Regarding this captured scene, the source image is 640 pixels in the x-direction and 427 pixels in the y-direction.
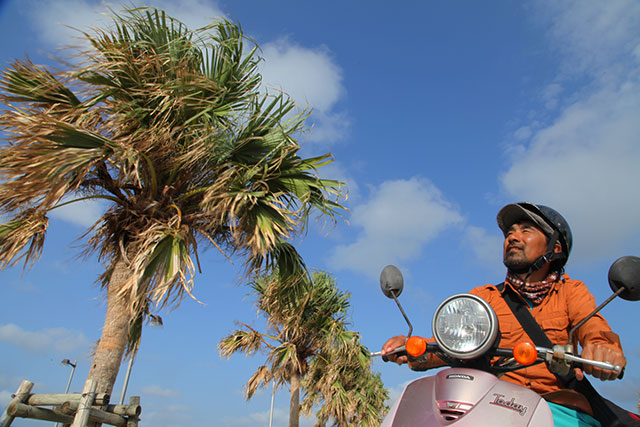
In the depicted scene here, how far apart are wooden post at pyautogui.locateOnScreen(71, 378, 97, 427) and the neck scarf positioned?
531cm

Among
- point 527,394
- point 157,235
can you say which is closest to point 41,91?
point 157,235

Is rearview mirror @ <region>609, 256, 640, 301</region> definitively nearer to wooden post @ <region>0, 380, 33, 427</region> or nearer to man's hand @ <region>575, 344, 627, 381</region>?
man's hand @ <region>575, 344, 627, 381</region>

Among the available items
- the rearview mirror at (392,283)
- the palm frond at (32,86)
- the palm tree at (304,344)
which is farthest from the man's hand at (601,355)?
the palm tree at (304,344)

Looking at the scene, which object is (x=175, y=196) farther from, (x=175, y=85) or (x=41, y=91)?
(x=41, y=91)

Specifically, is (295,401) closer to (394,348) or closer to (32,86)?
(32,86)

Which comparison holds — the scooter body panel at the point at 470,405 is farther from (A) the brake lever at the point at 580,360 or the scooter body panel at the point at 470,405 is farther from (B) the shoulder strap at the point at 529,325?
(B) the shoulder strap at the point at 529,325

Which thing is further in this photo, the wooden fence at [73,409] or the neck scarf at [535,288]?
the wooden fence at [73,409]

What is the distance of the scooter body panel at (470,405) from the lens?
1.38 metres

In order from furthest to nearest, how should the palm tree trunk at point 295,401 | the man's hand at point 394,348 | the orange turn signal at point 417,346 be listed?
the palm tree trunk at point 295,401 → the man's hand at point 394,348 → the orange turn signal at point 417,346

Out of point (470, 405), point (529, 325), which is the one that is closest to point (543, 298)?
point (529, 325)

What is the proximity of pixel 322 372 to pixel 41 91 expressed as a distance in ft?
35.8

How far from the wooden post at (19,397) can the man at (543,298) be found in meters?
5.90

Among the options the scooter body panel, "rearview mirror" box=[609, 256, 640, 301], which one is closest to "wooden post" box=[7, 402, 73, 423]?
the scooter body panel

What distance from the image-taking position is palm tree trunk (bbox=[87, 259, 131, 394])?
5633 mm
